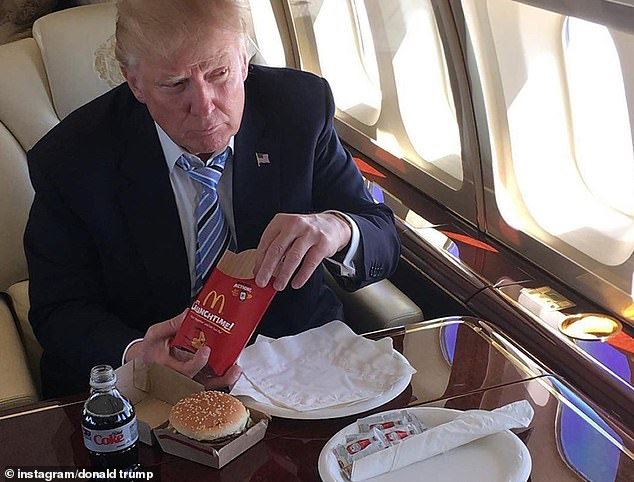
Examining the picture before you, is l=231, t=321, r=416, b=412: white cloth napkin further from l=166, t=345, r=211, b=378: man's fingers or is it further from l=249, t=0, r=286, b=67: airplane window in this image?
l=249, t=0, r=286, b=67: airplane window

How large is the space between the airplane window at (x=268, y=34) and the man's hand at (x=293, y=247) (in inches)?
93.0

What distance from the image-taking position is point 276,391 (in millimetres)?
1541

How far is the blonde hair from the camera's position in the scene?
5.34 ft

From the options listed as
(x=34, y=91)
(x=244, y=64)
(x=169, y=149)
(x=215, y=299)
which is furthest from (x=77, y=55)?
(x=215, y=299)

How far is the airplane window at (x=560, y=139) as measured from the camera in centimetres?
206

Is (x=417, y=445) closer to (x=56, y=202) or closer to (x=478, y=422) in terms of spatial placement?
(x=478, y=422)

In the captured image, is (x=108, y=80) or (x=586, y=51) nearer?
(x=586, y=51)

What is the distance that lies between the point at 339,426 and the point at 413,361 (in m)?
0.27

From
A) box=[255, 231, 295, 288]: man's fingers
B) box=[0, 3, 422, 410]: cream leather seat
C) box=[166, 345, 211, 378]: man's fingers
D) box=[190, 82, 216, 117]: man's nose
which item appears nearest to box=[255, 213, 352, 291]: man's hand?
box=[255, 231, 295, 288]: man's fingers

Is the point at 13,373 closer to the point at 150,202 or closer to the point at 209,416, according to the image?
the point at 150,202

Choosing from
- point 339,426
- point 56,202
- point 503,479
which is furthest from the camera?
point 56,202

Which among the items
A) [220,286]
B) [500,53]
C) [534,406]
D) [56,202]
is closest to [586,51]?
[500,53]

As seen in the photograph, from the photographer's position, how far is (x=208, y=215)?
189 centimetres

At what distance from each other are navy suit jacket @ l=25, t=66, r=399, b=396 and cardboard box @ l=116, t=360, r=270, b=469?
0.21 metres
